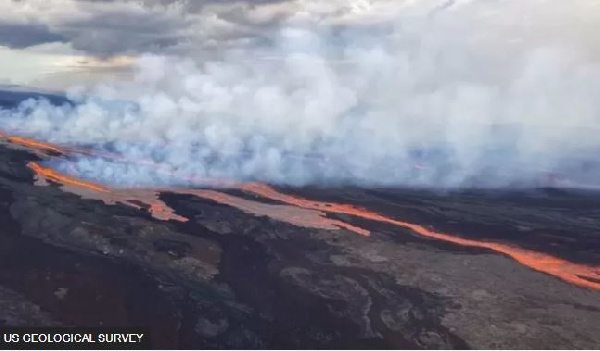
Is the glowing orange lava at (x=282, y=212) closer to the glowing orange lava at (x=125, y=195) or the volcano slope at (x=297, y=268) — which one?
the volcano slope at (x=297, y=268)

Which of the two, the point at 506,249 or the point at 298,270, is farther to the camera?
the point at 506,249

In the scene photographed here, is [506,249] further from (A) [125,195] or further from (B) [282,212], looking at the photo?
(A) [125,195]

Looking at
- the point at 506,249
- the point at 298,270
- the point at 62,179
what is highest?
the point at 62,179

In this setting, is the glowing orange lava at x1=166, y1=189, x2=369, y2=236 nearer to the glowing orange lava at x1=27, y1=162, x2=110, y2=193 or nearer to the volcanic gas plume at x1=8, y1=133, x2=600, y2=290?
the volcanic gas plume at x1=8, y1=133, x2=600, y2=290

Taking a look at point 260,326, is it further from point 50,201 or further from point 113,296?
point 50,201

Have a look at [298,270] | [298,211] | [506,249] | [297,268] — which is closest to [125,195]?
[298,211]

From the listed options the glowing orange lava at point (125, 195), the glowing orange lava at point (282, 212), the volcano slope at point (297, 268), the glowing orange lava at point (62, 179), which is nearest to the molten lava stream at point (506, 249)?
the volcano slope at point (297, 268)

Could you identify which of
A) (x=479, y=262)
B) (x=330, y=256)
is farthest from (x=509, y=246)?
(x=330, y=256)
